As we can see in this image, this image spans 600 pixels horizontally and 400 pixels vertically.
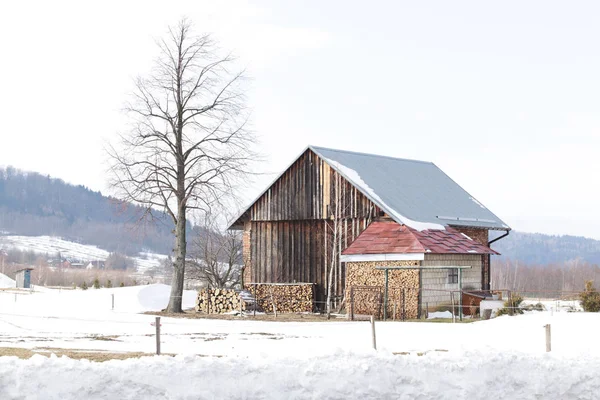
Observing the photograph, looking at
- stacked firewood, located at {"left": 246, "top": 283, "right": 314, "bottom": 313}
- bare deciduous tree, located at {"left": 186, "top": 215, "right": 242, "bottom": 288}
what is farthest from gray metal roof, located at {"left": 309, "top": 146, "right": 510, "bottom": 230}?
bare deciduous tree, located at {"left": 186, "top": 215, "right": 242, "bottom": 288}

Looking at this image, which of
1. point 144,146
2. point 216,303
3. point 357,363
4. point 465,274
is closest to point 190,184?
point 144,146

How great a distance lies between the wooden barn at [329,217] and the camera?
39.9 meters

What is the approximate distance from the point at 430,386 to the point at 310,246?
2512 cm

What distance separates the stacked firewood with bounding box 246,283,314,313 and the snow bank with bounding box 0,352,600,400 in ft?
75.8

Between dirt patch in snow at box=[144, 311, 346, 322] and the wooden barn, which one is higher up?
the wooden barn

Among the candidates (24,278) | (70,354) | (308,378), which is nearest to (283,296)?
(70,354)

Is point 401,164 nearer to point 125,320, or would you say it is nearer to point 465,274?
point 465,274

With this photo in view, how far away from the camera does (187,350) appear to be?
23.4 m

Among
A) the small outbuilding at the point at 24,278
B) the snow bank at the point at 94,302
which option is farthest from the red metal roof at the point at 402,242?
the small outbuilding at the point at 24,278

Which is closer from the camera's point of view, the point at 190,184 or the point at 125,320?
the point at 125,320

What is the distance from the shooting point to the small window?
38.2 m

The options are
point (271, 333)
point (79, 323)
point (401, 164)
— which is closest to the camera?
point (271, 333)

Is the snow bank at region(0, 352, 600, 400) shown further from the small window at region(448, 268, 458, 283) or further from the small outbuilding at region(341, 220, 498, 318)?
the small window at region(448, 268, 458, 283)

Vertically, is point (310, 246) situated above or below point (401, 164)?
below
